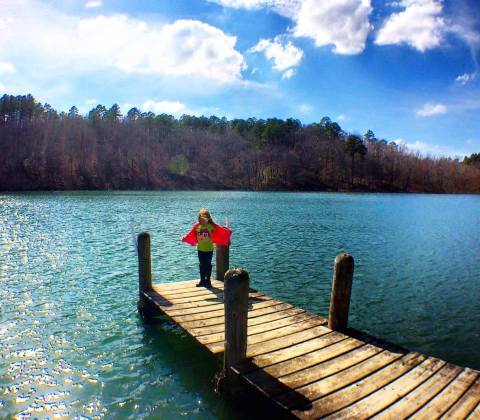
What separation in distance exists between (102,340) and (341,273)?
626 cm

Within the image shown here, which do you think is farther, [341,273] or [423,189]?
[423,189]

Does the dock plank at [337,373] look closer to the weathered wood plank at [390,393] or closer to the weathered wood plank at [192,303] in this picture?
the weathered wood plank at [390,393]

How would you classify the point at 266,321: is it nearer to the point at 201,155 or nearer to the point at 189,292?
the point at 189,292

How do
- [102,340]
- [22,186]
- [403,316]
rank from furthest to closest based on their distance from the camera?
[22,186]
[403,316]
[102,340]

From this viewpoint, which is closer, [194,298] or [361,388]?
[361,388]

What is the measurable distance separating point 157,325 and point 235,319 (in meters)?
4.85

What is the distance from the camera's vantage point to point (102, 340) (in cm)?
901

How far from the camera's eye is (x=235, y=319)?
19.9 ft

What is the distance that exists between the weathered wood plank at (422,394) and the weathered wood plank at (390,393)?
6cm

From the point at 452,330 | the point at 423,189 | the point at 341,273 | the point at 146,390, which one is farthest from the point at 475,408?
the point at 423,189

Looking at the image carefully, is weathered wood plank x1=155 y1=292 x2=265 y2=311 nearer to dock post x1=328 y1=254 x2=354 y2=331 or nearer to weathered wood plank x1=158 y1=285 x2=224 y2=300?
weathered wood plank x1=158 y1=285 x2=224 y2=300

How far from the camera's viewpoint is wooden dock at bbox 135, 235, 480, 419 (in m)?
4.89

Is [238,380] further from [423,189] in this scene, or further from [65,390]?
[423,189]

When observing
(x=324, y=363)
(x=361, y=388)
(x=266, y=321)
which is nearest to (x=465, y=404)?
(x=361, y=388)
